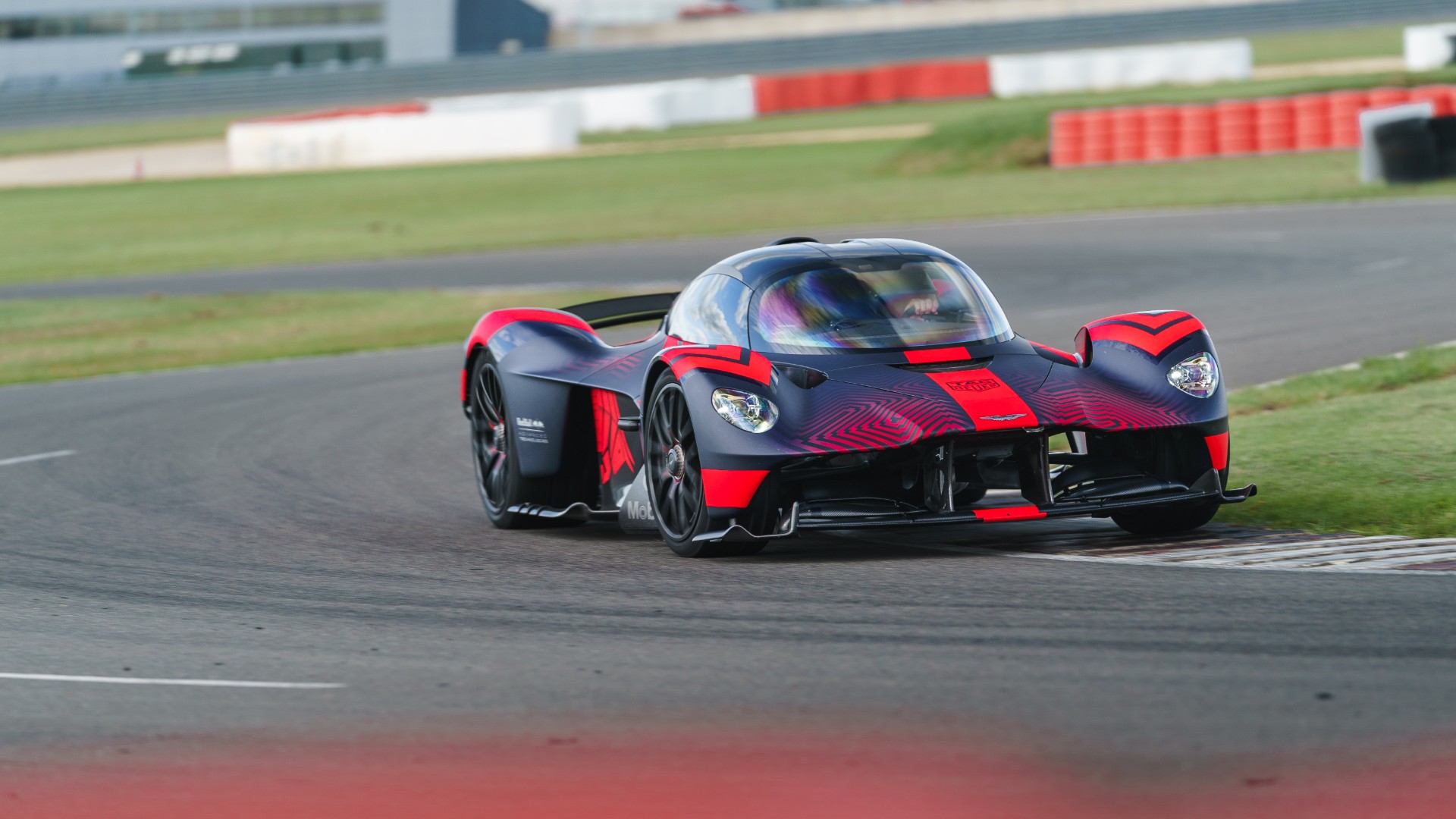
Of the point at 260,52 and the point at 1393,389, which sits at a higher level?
the point at 260,52

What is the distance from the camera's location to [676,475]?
8.01m

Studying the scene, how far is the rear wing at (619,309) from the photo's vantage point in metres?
10.5

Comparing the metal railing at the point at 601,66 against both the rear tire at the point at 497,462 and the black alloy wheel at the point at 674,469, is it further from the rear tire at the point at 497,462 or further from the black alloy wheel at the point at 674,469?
the black alloy wheel at the point at 674,469

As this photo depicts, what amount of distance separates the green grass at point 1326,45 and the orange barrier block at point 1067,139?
73.9 ft

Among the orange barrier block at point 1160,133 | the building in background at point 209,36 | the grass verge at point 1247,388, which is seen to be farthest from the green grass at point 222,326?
the building in background at point 209,36

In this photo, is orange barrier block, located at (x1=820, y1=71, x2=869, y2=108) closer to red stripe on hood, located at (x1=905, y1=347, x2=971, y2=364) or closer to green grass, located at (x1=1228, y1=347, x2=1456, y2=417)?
green grass, located at (x1=1228, y1=347, x2=1456, y2=417)

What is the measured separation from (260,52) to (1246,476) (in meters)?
84.1

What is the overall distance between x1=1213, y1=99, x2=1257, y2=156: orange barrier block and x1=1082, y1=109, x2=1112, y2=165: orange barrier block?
2082mm

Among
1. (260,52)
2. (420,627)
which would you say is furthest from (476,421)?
(260,52)

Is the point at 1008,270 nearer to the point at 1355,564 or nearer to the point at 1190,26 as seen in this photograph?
the point at 1355,564

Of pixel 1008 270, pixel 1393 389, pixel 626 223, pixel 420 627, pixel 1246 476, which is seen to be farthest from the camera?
pixel 626 223

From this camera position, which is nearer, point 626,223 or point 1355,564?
point 1355,564

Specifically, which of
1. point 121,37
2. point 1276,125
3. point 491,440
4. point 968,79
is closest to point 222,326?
point 491,440

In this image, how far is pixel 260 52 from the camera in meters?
88.4
